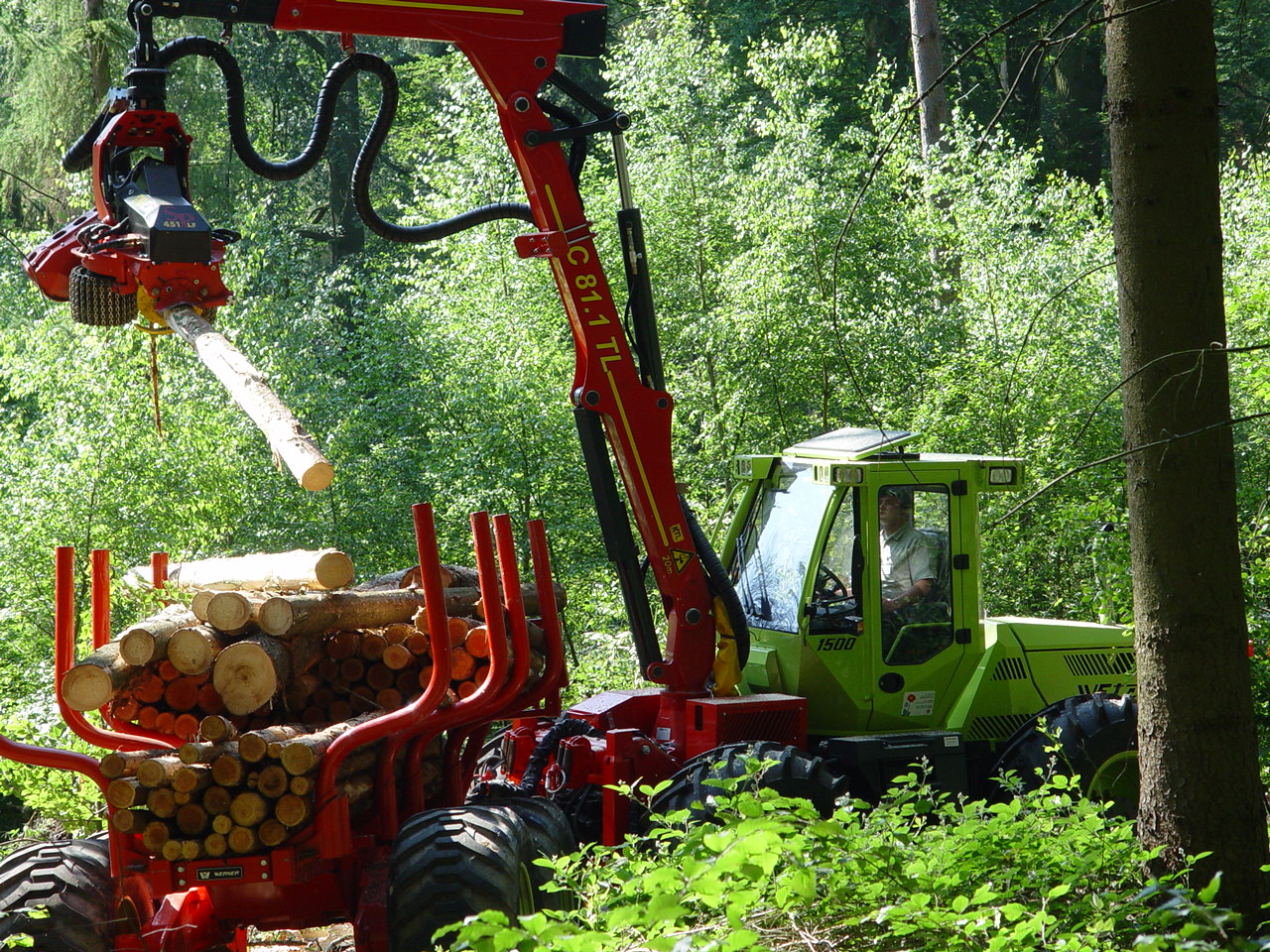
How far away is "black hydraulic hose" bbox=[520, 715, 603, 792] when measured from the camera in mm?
7098

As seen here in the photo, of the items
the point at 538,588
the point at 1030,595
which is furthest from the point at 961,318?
the point at 538,588

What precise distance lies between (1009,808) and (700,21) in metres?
20.1

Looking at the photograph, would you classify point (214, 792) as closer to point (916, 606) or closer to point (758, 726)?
point (758, 726)

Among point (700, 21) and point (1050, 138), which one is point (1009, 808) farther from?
point (1050, 138)

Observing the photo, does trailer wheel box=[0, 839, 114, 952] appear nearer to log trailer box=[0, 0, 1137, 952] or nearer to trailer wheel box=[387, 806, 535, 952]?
log trailer box=[0, 0, 1137, 952]

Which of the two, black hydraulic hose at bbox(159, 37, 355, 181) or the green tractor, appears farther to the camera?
the green tractor

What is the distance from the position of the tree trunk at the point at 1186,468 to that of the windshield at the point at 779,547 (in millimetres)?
3198

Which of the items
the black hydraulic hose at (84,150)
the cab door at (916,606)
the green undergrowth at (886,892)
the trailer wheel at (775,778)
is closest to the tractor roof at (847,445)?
the cab door at (916,606)

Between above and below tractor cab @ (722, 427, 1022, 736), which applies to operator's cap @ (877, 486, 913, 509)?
above

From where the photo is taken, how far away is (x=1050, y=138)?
23859 millimetres

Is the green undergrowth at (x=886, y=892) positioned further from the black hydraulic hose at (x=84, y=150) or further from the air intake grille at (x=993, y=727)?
the black hydraulic hose at (x=84, y=150)

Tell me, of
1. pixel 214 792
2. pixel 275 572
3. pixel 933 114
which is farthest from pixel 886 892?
pixel 933 114

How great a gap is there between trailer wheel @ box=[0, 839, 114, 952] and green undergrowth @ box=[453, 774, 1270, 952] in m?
2.34

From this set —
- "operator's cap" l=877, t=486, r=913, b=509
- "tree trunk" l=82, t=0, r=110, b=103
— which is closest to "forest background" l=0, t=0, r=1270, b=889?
"tree trunk" l=82, t=0, r=110, b=103
